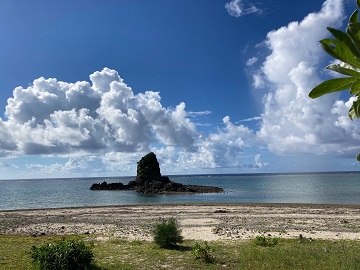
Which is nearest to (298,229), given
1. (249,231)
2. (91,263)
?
(249,231)

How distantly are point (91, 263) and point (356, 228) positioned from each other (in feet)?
72.6

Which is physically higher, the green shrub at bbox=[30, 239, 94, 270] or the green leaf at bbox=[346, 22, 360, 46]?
the green leaf at bbox=[346, 22, 360, 46]

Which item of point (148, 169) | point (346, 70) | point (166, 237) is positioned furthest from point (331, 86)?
point (148, 169)

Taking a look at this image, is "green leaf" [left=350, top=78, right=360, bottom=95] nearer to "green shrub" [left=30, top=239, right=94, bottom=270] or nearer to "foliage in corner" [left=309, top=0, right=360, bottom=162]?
"foliage in corner" [left=309, top=0, right=360, bottom=162]

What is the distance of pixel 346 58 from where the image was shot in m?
1.91

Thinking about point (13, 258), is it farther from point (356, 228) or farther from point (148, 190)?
point (148, 190)

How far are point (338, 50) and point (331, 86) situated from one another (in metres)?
0.27

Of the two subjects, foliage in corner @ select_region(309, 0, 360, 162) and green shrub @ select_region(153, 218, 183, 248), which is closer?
foliage in corner @ select_region(309, 0, 360, 162)

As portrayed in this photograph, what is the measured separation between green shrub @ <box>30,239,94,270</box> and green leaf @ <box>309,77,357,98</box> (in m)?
12.2

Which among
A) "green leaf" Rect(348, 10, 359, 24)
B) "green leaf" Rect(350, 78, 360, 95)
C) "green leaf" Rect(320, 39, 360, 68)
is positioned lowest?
"green leaf" Rect(350, 78, 360, 95)

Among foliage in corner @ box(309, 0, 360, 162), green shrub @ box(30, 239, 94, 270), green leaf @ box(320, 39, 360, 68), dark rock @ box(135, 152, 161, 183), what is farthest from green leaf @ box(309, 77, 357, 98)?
dark rock @ box(135, 152, 161, 183)

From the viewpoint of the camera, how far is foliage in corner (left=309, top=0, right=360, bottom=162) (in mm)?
1760

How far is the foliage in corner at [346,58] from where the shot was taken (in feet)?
5.77

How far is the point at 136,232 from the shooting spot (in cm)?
2488
